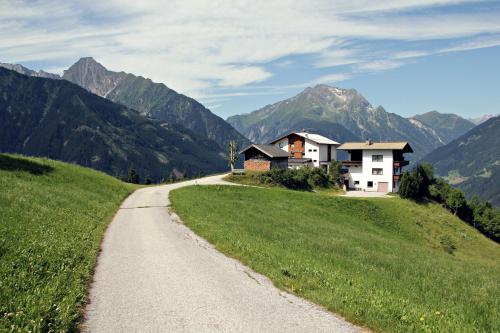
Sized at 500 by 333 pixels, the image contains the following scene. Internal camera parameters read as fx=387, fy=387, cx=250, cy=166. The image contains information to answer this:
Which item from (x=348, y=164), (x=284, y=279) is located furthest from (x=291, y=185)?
(x=284, y=279)

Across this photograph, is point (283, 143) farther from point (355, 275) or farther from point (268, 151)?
point (355, 275)

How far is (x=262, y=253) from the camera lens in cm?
1869

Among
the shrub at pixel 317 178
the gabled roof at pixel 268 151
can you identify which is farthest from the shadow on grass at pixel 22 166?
the shrub at pixel 317 178

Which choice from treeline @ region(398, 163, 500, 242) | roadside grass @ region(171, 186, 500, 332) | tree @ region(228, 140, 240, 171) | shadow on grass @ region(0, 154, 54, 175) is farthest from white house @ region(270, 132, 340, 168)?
shadow on grass @ region(0, 154, 54, 175)

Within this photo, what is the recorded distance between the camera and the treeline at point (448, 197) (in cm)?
7650

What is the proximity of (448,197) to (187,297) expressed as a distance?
263 ft

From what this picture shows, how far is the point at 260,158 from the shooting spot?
292 ft

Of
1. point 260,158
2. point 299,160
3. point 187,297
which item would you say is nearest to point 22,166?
point 187,297

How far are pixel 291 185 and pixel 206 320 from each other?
68299 mm

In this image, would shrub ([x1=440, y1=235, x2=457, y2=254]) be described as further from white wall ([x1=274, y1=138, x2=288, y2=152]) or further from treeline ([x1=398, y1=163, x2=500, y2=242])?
white wall ([x1=274, y1=138, x2=288, y2=152])

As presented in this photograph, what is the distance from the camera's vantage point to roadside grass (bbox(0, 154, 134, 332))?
993 cm

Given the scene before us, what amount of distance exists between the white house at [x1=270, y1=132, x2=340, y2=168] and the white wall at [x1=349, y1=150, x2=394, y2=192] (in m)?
12.6

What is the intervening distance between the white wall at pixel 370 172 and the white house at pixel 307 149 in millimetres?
Answer: 12618

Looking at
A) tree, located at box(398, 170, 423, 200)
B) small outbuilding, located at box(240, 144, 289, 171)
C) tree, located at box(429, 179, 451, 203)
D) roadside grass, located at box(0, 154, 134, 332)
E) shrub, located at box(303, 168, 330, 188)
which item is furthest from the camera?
small outbuilding, located at box(240, 144, 289, 171)
